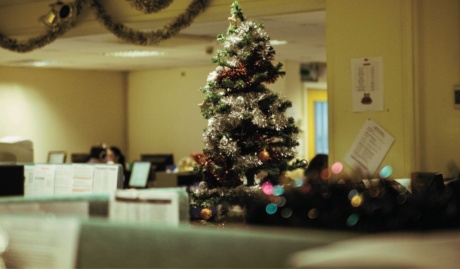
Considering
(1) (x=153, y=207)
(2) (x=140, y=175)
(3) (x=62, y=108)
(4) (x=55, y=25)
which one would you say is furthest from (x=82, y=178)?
(3) (x=62, y=108)

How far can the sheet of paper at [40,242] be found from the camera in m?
1.62

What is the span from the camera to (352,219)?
2410 mm

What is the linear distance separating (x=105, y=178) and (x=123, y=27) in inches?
85.7

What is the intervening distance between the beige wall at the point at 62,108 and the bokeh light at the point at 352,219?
1104cm

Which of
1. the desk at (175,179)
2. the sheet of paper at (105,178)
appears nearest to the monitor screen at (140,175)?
the desk at (175,179)

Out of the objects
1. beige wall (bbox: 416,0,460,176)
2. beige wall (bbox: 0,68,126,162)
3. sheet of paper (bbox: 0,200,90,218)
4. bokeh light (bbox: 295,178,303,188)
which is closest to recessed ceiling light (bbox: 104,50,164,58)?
beige wall (bbox: 0,68,126,162)

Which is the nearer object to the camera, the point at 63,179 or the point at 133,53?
the point at 63,179

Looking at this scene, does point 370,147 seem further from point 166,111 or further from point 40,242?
point 166,111

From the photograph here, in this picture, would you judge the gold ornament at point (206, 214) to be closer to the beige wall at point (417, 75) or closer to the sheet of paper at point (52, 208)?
the beige wall at point (417, 75)

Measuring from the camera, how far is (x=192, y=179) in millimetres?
11102

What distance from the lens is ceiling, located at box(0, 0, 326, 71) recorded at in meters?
6.59

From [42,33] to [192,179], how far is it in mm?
3872

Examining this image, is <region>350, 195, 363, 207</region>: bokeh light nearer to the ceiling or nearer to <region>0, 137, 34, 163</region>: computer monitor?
the ceiling

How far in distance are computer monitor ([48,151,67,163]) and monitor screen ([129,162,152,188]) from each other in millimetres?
3124
